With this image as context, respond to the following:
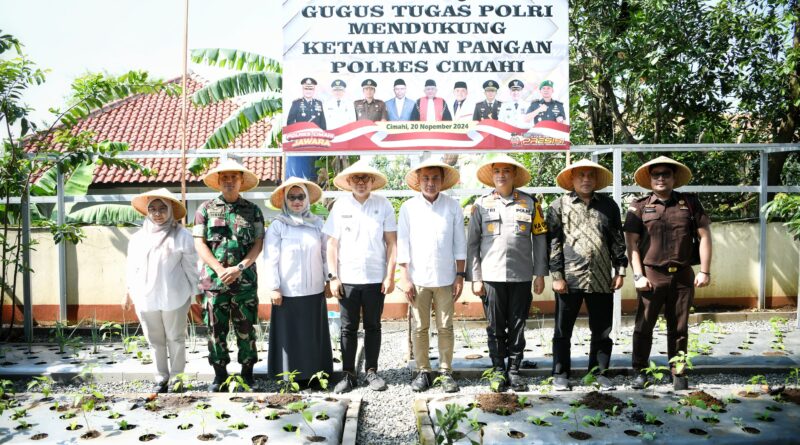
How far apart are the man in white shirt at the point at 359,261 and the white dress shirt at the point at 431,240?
4.4 inches

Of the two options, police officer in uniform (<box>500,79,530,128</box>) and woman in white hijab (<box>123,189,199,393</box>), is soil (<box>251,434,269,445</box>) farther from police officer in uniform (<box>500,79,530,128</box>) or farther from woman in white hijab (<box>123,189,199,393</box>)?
police officer in uniform (<box>500,79,530,128</box>)

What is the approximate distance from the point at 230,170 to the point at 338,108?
58.7 inches

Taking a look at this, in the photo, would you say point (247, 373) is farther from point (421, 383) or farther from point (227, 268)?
point (421, 383)

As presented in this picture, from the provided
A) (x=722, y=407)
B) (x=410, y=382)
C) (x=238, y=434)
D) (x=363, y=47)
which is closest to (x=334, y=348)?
(x=410, y=382)

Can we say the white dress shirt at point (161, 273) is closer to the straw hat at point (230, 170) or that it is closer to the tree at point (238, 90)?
the straw hat at point (230, 170)

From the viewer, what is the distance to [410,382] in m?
4.53

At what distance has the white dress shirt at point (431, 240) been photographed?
4.24 m

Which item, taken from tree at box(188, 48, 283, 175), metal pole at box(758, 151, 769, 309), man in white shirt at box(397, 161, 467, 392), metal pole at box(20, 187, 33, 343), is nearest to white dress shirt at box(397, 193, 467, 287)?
man in white shirt at box(397, 161, 467, 392)

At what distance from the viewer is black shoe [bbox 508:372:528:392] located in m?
4.15

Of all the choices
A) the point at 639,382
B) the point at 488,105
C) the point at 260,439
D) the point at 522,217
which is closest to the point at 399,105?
the point at 488,105

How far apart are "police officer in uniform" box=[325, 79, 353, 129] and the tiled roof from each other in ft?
30.9

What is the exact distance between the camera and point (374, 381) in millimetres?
4312

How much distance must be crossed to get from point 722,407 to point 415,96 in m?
3.40

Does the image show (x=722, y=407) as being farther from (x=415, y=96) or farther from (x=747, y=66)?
(x=747, y=66)
